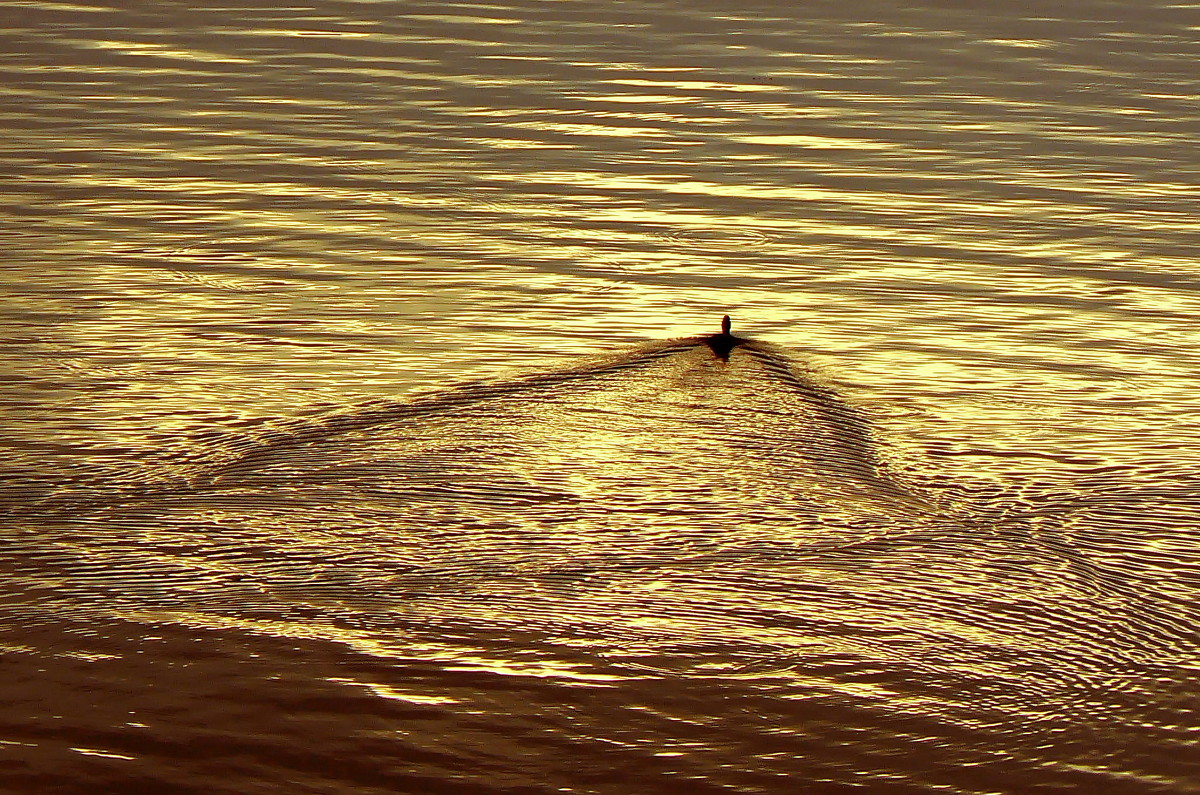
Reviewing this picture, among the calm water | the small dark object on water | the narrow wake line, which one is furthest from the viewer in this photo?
the small dark object on water

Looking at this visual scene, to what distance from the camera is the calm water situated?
16.7ft

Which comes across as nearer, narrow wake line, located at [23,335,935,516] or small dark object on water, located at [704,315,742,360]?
narrow wake line, located at [23,335,935,516]

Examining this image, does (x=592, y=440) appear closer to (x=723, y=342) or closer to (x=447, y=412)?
(x=447, y=412)

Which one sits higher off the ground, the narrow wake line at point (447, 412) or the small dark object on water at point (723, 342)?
the small dark object on water at point (723, 342)

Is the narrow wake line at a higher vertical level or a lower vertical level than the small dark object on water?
lower

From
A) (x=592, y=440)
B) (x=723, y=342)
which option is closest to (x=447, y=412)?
(x=592, y=440)

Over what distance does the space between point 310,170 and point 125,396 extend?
3600mm

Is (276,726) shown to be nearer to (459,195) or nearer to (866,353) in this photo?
(866,353)

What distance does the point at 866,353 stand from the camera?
7863mm

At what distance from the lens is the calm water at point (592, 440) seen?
5.09 meters

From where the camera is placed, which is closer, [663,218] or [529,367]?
[529,367]

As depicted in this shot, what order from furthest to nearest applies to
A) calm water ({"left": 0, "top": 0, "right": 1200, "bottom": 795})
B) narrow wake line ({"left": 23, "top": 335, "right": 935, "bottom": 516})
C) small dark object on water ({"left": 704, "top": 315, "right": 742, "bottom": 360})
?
1. small dark object on water ({"left": 704, "top": 315, "right": 742, "bottom": 360})
2. narrow wake line ({"left": 23, "top": 335, "right": 935, "bottom": 516})
3. calm water ({"left": 0, "top": 0, "right": 1200, "bottom": 795})

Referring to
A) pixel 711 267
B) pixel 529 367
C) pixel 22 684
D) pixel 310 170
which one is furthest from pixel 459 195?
pixel 22 684

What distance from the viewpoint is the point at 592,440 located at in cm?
682
